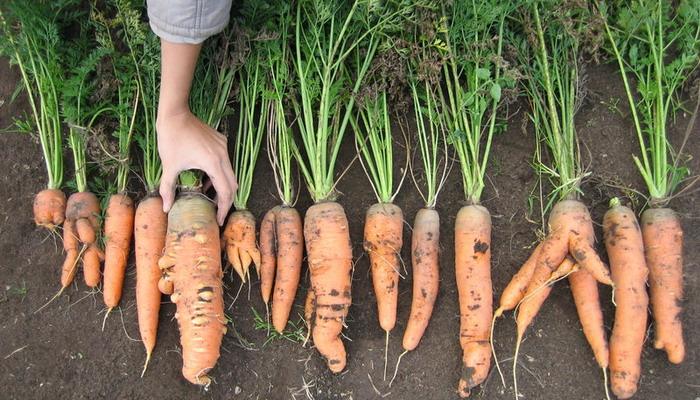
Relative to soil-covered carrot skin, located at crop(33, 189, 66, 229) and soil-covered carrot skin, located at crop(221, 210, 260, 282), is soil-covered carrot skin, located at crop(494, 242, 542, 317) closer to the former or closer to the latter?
soil-covered carrot skin, located at crop(221, 210, 260, 282)

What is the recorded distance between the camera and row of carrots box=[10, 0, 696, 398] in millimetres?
2549

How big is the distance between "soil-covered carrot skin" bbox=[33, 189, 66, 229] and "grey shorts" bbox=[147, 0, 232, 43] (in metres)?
1.32

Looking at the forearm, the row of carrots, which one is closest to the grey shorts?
the forearm

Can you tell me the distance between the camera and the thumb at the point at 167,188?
2.46 m

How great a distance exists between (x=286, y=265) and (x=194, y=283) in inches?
18.7

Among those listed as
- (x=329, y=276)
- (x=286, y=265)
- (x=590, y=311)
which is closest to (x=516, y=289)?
(x=590, y=311)

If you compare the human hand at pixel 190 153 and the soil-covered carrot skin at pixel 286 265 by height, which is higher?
the human hand at pixel 190 153

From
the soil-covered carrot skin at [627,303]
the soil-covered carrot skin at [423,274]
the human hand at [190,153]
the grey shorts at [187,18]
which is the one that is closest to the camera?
the grey shorts at [187,18]

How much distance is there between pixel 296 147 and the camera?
2.72 metres

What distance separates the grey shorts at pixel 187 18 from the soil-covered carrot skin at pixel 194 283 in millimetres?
914

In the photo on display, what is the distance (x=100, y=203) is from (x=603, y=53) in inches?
121

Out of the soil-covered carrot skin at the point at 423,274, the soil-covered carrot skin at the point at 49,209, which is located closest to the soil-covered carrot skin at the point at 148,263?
the soil-covered carrot skin at the point at 49,209

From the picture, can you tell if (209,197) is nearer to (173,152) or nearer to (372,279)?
(173,152)

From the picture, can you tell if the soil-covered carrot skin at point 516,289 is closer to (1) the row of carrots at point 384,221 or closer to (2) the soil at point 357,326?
(1) the row of carrots at point 384,221
